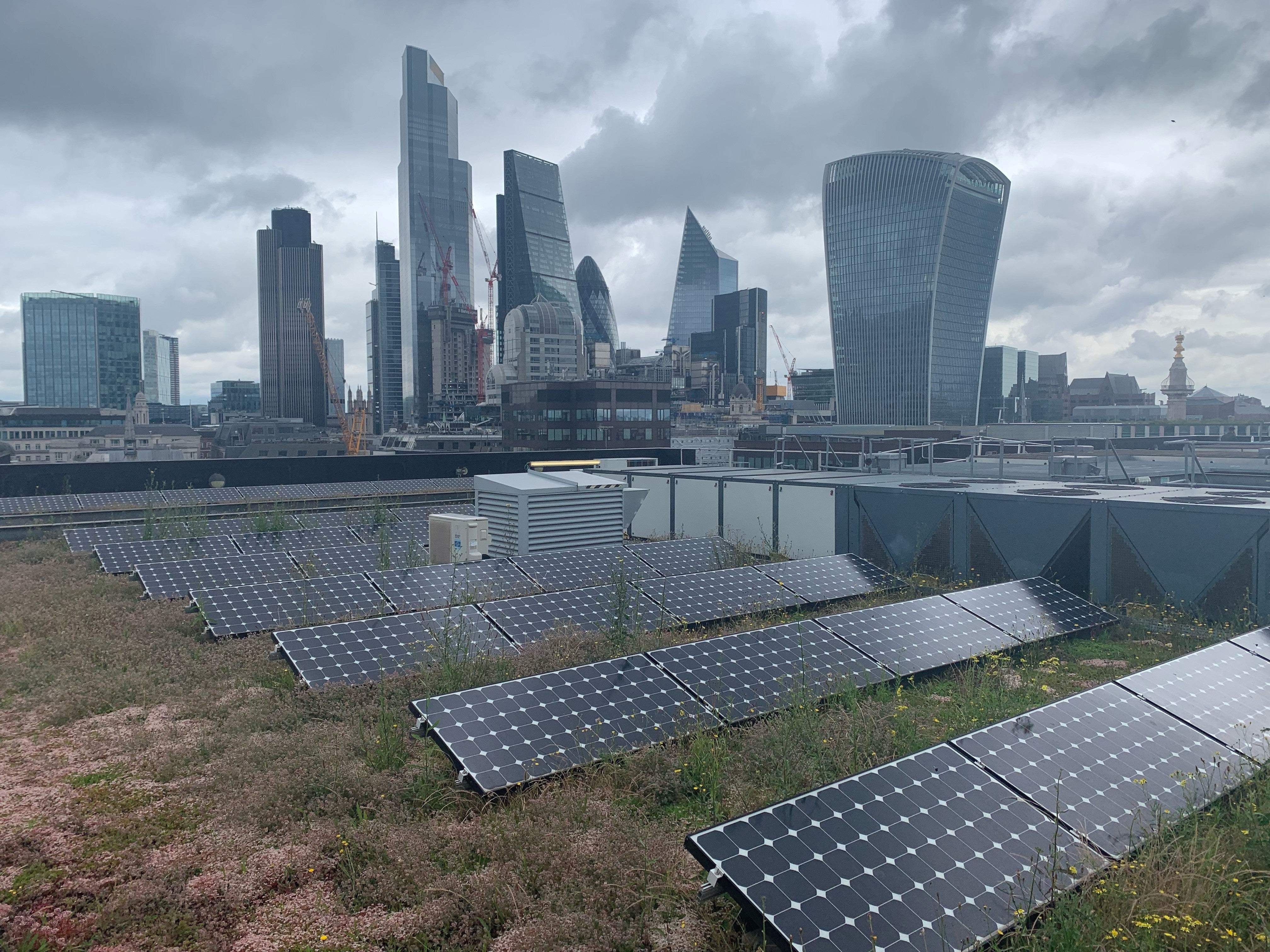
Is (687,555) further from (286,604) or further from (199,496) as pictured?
(199,496)

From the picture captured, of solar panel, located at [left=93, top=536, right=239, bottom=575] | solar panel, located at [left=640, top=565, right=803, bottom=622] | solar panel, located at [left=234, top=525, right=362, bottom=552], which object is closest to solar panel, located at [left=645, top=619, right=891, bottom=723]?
solar panel, located at [left=640, top=565, right=803, bottom=622]

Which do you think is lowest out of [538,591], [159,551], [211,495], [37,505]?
[538,591]

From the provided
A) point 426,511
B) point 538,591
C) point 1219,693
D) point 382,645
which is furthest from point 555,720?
point 426,511

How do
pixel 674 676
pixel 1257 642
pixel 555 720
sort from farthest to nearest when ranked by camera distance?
pixel 1257 642 → pixel 674 676 → pixel 555 720

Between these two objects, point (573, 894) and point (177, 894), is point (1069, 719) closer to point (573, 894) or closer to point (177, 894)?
point (573, 894)

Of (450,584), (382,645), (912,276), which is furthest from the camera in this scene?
(912,276)

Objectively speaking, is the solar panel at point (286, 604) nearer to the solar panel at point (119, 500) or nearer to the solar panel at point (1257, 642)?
the solar panel at point (119, 500)
